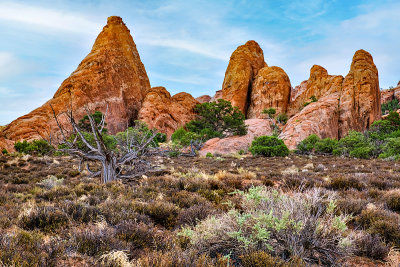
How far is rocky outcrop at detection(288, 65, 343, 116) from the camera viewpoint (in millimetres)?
45416

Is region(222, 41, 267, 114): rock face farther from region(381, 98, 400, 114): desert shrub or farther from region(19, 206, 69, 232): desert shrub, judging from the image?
region(19, 206, 69, 232): desert shrub

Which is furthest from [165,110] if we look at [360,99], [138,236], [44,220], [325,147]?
[138,236]

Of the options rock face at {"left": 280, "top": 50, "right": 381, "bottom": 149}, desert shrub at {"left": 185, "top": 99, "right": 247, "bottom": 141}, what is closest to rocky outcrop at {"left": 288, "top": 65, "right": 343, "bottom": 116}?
rock face at {"left": 280, "top": 50, "right": 381, "bottom": 149}

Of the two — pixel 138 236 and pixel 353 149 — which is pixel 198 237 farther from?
pixel 353 149

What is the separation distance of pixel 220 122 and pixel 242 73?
66.8 ft

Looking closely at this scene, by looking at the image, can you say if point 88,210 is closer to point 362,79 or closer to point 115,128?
point 115,128

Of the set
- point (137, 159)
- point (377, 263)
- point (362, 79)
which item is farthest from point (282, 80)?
point (377, 263)

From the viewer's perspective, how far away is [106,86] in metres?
43.9

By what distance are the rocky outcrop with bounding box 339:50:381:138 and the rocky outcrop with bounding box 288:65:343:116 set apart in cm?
412

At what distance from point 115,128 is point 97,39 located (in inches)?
843

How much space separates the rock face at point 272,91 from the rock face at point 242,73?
9.37 feet

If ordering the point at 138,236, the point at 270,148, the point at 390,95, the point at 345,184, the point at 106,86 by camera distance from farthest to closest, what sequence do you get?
the point at 390,95, the point at 106,86, the point at 270,148, the point at 345,184, the point at 138,236

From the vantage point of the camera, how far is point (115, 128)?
43.4m

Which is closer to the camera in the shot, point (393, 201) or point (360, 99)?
point (393, 201)
